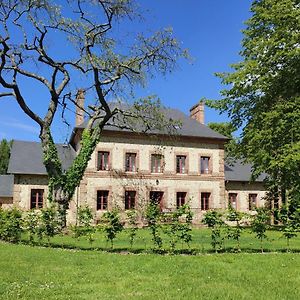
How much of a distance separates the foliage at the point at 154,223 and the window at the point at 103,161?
1496cm

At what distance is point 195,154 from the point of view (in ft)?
91.9

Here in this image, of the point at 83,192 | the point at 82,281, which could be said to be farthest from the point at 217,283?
the point at 83,192

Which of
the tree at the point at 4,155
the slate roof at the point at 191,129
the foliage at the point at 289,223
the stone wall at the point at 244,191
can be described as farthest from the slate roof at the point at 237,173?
the tree at the point at 4,155

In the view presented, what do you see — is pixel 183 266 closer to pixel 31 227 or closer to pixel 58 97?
pixel 31 227

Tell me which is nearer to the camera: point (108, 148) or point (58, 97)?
point (58, 97)

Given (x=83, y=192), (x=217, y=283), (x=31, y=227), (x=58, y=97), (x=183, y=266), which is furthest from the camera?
(x=83, y=192)

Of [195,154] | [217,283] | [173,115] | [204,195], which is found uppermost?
[173,115]

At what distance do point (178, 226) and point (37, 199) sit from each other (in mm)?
18081

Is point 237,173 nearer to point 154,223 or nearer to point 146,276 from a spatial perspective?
point 154,223

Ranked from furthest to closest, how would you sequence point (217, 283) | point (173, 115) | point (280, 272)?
point (173, 115)
point (280, 272)
point (217, 283)

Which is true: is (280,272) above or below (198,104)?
below

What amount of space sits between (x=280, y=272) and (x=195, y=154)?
67.6 feet

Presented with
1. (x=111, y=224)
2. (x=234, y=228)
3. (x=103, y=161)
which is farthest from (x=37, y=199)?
(x=234, y=228)

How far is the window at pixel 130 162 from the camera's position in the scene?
88.0ft
